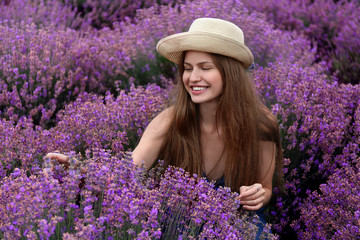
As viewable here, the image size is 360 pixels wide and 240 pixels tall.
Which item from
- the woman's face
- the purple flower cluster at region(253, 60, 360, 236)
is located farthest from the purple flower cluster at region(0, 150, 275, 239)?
the purple flower cluster at region(253, 60, 360, 236)

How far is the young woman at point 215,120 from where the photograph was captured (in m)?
2.38

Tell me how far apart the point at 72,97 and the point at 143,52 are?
965 mm

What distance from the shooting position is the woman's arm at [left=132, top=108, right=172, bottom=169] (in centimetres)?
251

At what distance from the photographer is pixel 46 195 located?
1562 mm

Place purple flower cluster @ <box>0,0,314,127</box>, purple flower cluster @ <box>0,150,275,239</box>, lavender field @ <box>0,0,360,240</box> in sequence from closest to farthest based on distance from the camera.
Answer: purple flower cluster @ <box>0,150,275,239</box>
lavender field @ <box>0,0,360,240</box>
purple flower cluster @ <box>0,0,314,127</box>

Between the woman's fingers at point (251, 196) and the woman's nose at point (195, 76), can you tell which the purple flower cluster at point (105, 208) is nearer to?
the woman's fingers at point (251, 196)

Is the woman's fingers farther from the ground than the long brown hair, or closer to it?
closer to it

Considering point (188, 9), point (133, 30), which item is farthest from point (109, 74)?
point (188, 9)

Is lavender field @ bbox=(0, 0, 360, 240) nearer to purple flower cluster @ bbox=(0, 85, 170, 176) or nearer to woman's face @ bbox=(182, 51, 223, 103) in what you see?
purple flower cluster @ bbox=(0, 85, 170, 176)

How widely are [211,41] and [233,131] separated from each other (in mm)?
523

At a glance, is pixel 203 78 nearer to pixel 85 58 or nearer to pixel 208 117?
pixel 208 117

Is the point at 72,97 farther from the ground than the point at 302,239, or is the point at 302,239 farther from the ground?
the point at 72,97

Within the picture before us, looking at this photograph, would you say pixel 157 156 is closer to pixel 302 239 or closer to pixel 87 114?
pixel 87 114

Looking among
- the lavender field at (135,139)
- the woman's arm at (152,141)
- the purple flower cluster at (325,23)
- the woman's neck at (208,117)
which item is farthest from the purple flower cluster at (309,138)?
the purple flower cluster at (325,23)
